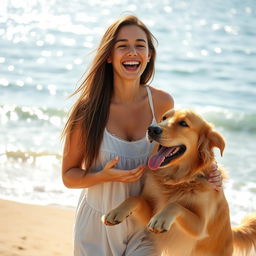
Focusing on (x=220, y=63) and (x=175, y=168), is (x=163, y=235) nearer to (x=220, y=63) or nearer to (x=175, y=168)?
(x=175, y=168)

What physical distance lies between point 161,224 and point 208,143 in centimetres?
65

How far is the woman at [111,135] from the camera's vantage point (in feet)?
12.4

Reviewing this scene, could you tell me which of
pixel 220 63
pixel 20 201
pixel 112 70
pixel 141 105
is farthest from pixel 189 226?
pixel 220 63

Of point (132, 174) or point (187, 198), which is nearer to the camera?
point (132, 174)

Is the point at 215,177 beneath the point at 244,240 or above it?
above

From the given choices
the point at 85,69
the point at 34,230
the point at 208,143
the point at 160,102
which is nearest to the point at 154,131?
the point at 208,143

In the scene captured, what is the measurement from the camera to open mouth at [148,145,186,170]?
3.57 metres

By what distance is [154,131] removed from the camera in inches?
140

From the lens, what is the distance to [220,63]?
15.6 meters

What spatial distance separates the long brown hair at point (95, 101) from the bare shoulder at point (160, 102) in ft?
1.03

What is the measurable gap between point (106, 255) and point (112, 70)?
1264 millimetres

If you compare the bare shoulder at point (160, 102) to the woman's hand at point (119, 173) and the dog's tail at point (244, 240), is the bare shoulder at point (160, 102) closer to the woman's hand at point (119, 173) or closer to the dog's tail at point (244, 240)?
the woman's hand at point (119, 173)

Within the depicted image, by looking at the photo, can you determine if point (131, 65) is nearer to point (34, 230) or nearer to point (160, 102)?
point (160, 102)

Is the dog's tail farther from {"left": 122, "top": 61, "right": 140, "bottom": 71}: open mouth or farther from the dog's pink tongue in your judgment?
{"left": 122, "top": 61, "right": 140, "bottom": 71}: open mouth
